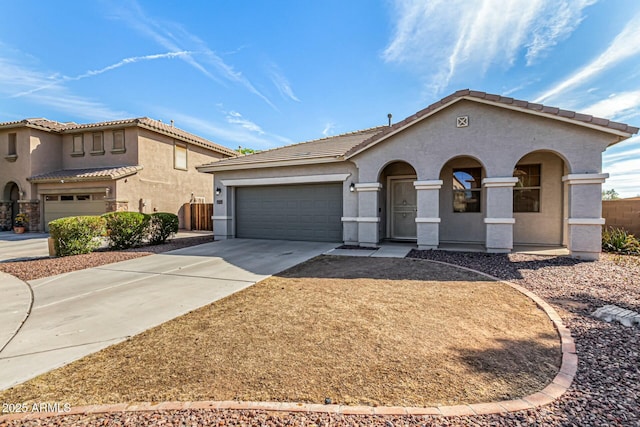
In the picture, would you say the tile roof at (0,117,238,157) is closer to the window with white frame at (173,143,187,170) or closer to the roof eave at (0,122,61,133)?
the roof eave at (0,122,61,133)

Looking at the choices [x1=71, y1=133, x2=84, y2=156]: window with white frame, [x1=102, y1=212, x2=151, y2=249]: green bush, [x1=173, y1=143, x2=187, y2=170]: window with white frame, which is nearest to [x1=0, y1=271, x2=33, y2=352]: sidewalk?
[x1=102, y1=212, x2=151, y2=249]: green bush

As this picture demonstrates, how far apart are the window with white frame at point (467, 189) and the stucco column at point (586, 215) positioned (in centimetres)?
282

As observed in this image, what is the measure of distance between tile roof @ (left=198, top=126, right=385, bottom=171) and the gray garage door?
1.15m

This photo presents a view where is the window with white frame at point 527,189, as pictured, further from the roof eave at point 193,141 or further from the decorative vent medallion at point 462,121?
the roof eave at point 193,141

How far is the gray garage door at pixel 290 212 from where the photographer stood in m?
11.4

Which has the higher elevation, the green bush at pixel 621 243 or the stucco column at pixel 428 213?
the stucco column at pixel 428 213

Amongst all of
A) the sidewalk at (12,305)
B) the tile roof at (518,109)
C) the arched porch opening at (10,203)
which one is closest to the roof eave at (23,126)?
the arched porch opening at (10,203)

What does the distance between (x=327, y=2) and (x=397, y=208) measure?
Answer: 7780mm

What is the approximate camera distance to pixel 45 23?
11.7 meters

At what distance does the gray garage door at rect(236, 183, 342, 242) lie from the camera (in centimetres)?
1135

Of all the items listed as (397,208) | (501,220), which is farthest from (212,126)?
(501,220)

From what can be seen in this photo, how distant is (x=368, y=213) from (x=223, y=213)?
21.4 feet

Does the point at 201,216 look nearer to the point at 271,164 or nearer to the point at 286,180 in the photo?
the point at 271,164

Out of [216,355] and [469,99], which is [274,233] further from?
[216,355]
